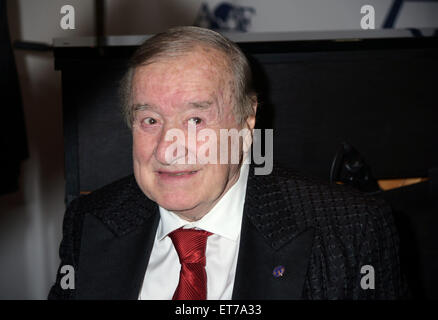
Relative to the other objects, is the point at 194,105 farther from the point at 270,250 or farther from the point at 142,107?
the point at 270,250

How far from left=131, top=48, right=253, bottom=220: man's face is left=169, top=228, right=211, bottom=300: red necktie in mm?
89

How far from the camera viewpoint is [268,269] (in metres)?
1.05

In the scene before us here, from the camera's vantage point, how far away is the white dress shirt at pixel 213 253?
3.56 ft

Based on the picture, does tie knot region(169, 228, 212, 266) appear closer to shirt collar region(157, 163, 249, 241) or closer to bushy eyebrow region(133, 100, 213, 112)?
shirt collar region(157, 163, 249, 241)

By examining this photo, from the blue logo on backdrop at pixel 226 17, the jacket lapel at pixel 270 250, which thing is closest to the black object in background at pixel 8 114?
the blue logo on backdrop at pixel 226 17

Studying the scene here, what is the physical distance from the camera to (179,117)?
3.30ft

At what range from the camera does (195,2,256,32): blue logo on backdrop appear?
7.43ft

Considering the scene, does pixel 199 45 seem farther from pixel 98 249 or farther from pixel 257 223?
pixel 98 249

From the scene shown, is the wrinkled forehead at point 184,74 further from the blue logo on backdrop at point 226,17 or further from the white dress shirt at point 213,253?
the blue logo on backdrop at point 226,17

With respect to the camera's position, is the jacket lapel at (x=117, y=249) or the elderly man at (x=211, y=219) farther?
the jacket lapel at (x=117, y=249)

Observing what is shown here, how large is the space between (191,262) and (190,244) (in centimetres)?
4
